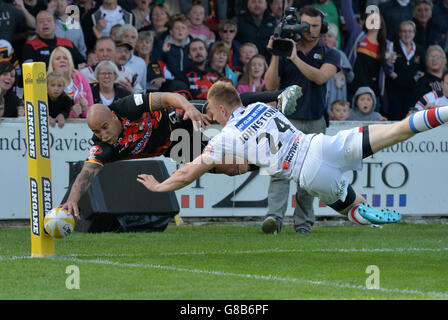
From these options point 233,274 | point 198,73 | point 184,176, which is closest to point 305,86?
point 198,73

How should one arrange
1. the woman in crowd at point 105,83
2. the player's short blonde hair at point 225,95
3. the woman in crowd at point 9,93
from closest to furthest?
the player's short blonde hair at point 225,95 < the woman in crowd at point 9,93 < the woman in crowd at point 105,83

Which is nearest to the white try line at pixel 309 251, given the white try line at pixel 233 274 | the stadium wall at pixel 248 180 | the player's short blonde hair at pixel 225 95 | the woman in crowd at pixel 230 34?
the white try line at pixel 233 274

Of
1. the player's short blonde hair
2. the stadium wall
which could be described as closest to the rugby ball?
the player's short blonde hair

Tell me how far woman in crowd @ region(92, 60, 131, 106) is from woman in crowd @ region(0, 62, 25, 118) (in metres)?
1.07

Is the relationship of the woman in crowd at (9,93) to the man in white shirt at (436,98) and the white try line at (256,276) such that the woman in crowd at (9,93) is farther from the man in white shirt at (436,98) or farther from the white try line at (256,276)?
the man in white shirt at (436,98)

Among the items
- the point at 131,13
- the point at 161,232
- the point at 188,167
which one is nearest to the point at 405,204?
the point at 161,232

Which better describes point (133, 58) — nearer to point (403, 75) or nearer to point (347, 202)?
point (403, 75)

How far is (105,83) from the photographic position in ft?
42.7

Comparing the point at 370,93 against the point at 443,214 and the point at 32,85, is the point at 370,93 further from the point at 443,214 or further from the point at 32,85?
the point at 32,85

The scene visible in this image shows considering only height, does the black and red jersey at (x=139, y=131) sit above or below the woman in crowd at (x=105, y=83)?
below

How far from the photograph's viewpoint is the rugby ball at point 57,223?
8.62 meters

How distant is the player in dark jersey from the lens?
9.16 metres

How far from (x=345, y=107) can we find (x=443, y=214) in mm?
2115

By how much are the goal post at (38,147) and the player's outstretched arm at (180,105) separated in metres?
1.09
